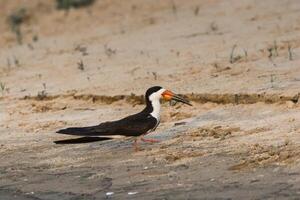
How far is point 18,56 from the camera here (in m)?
18.0

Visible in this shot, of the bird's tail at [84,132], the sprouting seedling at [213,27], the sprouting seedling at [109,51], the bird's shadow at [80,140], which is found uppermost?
the sprouting seedling at [213,27]

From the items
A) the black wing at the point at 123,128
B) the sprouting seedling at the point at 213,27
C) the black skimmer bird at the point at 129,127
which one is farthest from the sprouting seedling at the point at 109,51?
the black wing at the point at 123,128

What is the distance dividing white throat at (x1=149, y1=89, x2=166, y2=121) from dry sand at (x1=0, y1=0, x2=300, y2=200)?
13.9 inches

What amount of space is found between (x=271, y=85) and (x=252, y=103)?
579 mm

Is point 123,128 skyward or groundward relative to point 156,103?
groundward

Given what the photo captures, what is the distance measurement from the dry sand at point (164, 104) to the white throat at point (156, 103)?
0.35m

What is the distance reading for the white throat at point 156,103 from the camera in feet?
35.1

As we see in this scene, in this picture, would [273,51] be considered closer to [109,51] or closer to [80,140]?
[109,51]

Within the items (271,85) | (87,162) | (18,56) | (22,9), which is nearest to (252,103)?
(271,85)

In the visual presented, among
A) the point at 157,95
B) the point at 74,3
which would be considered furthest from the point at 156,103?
the point at 74,3

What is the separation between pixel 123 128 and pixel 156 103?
58cm

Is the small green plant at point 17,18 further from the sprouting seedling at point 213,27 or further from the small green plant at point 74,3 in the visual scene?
the sprouting seedling at point 213,27

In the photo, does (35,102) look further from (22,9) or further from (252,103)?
(22,9)

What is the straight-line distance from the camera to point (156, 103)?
10.9 m
